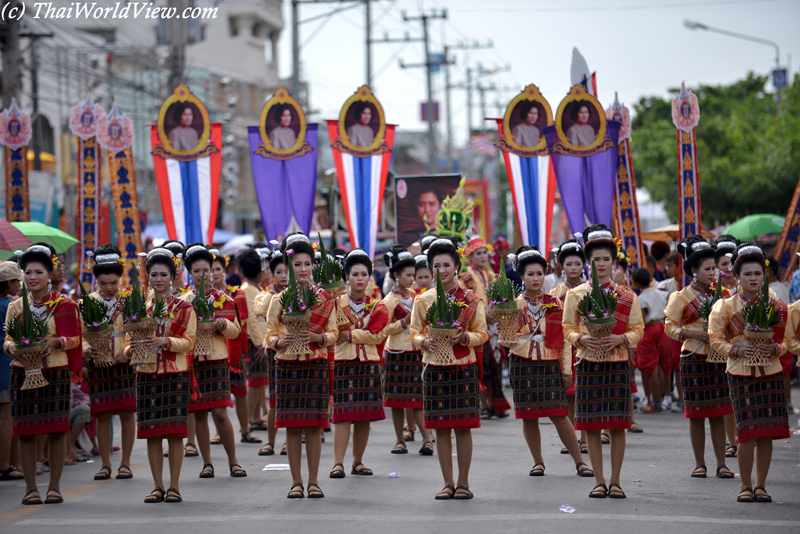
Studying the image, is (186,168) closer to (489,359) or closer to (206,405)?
(489,359)

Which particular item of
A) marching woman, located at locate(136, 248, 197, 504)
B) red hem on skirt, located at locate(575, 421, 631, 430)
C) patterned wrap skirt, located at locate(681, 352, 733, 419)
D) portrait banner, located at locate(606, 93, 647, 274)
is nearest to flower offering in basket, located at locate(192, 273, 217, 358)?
marching woman, located at locate(136, 248, 197, 504)

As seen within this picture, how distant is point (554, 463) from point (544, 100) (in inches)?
243

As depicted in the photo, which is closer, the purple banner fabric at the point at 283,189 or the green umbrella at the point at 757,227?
the purple banner fabric at the point at 283,189

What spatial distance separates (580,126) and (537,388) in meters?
5.85

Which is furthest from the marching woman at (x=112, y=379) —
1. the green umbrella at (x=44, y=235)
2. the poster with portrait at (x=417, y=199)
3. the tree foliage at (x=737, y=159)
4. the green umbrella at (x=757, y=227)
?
the tree foliage at (x=737, y=159)

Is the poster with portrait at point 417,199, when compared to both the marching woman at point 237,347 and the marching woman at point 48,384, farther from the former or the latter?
the marching woman at point 48,384

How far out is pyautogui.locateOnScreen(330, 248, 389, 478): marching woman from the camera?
26.2 ft

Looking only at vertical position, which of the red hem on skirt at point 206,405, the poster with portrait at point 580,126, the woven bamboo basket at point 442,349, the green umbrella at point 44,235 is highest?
the poster with portrait at point 580,126

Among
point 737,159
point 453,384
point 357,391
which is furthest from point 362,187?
point 737,159

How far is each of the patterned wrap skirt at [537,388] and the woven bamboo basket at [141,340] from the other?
2.92 m

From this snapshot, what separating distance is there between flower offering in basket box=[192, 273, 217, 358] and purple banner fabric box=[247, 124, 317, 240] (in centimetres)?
532

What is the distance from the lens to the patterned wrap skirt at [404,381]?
30.0ft

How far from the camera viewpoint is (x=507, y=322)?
7.38m

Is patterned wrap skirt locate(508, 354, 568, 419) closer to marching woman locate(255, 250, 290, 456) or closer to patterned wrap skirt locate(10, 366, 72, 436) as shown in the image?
marching woman locate(255, 250, 290, 456)
